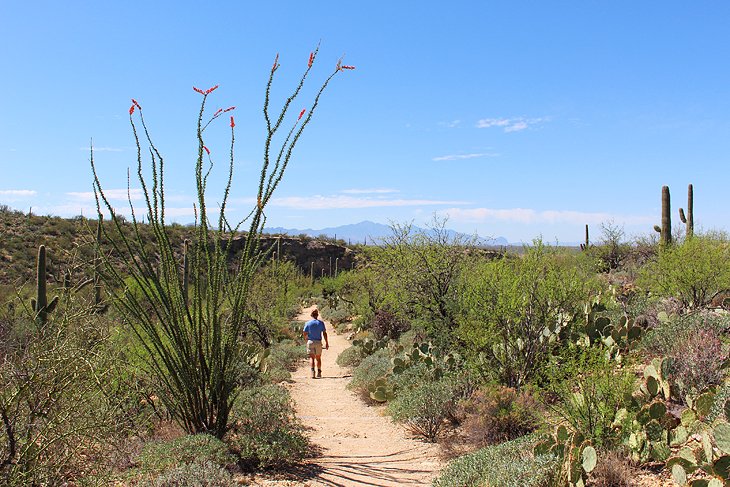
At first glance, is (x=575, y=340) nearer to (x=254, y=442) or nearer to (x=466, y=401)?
(x=466, y=401)

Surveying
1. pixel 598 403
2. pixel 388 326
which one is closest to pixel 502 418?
pixel 598 403

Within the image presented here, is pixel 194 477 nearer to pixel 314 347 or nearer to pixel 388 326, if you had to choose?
pixel 314 347

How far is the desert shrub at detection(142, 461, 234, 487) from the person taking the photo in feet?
18.3

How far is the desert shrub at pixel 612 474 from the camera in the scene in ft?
17.7

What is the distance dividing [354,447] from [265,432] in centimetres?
140

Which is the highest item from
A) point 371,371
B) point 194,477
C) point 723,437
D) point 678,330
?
point 678,330

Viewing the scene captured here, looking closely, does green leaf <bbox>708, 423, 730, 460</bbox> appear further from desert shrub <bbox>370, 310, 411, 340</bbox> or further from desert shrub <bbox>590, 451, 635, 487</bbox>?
desert shrub <bbox>370, 310, 411, 340</bbox>

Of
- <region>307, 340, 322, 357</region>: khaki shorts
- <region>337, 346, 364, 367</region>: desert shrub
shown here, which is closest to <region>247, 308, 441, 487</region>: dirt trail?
<region>307, 340, 322, 357</region>: khaki shorts

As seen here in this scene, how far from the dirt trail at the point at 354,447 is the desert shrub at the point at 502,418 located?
62cm

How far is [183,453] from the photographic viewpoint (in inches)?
244

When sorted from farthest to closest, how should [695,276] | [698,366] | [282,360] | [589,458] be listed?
[282,360] → [695,276] → [698,366] → [589,458]

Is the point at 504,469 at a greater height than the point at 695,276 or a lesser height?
lesser

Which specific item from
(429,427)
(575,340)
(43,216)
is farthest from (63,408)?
(43,216)

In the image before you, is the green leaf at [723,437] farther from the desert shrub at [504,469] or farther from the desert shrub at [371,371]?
the desert shrub at [371,371]
